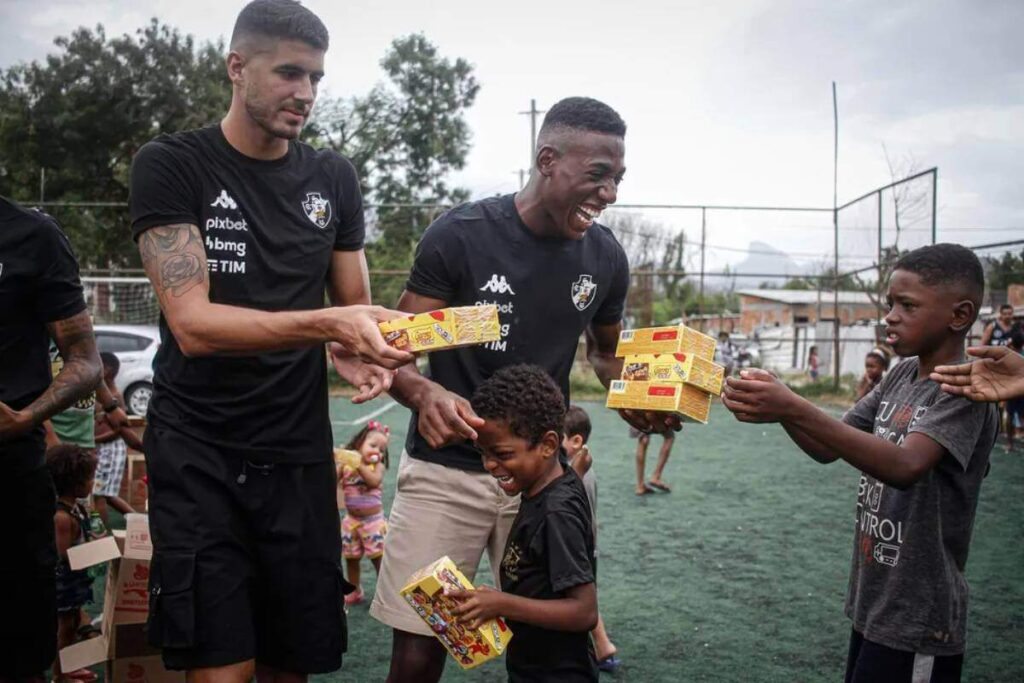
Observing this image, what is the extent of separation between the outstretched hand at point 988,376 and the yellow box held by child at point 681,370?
31.1 inches

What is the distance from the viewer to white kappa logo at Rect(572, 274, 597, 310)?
3.71 metres

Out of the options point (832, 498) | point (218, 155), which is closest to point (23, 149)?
point (832, 498)

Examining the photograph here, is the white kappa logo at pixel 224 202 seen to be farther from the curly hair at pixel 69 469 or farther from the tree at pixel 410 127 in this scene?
the tree at pixel 410 127

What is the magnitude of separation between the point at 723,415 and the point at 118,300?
1591 cm

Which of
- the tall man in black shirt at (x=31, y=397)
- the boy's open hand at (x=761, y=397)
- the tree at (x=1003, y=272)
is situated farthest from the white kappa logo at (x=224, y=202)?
the tree at (x=1003, y=272)

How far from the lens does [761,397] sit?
286cm

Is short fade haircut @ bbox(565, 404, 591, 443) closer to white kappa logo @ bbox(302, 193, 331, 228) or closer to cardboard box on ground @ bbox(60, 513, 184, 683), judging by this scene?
cardboard box on ground @ bbox(60, 513, 184, 683)

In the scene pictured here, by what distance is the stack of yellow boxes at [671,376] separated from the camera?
11.3 ft

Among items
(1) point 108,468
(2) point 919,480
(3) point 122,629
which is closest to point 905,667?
(2) point 919,480

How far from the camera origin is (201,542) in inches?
112

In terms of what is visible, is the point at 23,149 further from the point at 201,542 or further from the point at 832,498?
the point at 201,542

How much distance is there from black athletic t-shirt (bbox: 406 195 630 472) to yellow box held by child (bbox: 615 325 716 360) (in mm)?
273

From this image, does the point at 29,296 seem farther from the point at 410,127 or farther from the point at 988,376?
the point at 410,127

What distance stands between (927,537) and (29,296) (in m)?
3.47
